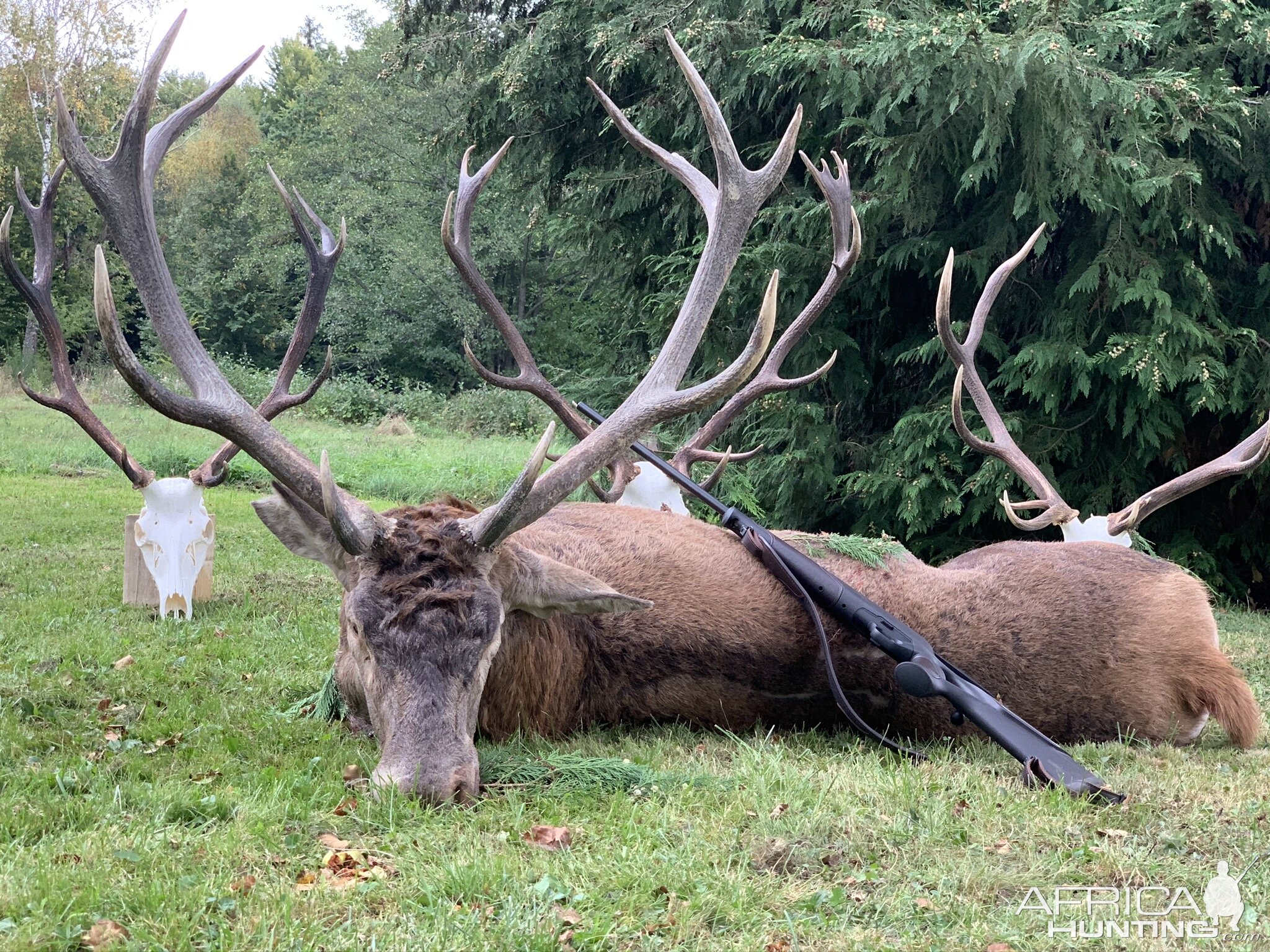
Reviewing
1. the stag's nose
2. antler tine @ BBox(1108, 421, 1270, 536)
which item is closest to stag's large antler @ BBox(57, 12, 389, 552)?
the stag's nose

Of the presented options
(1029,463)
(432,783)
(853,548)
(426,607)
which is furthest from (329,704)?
(1029,463)

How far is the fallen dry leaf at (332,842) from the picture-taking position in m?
2.96

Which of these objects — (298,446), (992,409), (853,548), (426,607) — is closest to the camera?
(426,607)

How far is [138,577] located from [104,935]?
5.01m

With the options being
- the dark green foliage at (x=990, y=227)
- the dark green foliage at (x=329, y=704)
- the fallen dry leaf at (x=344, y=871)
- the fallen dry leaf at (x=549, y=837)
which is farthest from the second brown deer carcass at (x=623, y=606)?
the dark green foliage at (x=990, y=227)

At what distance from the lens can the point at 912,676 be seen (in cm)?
390

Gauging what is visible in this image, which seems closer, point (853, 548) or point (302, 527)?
point (302, 527)

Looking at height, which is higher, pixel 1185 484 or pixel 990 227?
pixel 990 227

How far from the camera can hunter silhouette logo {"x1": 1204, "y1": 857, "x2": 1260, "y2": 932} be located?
263cm

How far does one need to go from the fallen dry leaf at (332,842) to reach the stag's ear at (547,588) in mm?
1074

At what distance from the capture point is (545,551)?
14.8 ft

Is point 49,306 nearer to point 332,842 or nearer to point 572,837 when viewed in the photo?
point 332,842

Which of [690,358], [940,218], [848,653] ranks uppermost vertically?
[940,218]

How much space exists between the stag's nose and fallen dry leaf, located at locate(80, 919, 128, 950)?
3.20ft
